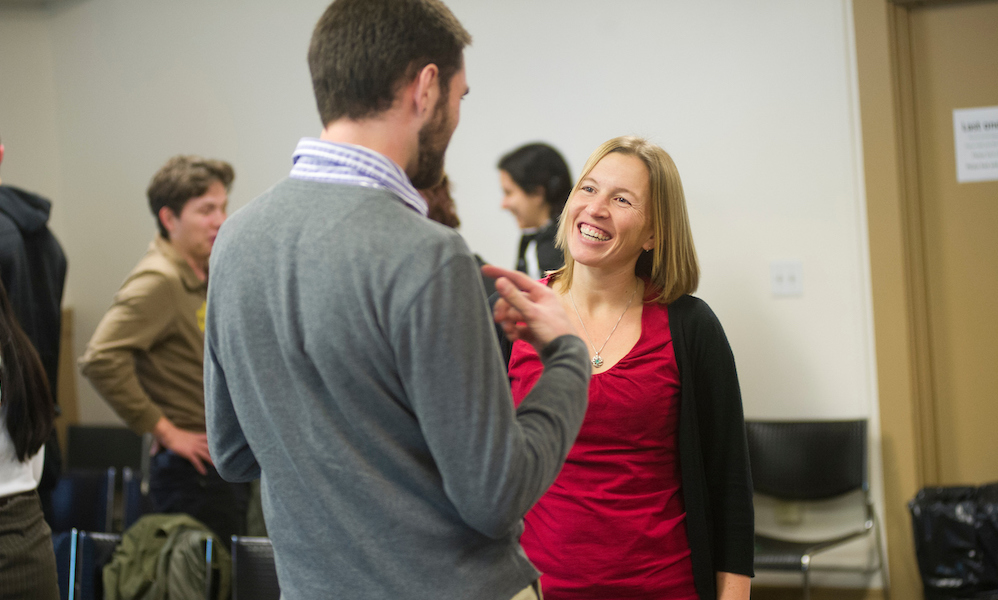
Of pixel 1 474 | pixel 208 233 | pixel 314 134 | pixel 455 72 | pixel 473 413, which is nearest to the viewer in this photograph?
pixel 473 413

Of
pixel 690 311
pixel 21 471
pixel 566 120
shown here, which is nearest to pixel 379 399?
pixel 690 311

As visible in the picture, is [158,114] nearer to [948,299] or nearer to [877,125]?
[877,125]

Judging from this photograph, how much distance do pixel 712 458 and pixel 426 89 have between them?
2.90 feet

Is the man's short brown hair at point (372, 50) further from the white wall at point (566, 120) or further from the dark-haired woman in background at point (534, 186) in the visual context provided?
the white wall at point (566, 120)

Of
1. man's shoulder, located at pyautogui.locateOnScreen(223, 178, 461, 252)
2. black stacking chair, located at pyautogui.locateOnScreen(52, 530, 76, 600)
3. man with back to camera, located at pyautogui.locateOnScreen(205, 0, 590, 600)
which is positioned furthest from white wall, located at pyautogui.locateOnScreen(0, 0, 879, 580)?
man's shoulder, located at pyautogui.locateOnScreen(223, 178, 461, 252)

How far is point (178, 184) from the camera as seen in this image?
2.70 m

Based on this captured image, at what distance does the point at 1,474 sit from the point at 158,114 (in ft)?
9.32

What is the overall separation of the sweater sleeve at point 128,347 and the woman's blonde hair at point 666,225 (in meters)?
1.61

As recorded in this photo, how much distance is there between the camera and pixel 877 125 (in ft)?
9.87

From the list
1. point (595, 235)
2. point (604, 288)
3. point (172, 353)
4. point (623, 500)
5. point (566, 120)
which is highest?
point (566, 120)

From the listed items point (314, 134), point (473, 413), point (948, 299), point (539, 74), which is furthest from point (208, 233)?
point (948, 299)

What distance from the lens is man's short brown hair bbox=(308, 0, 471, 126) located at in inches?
34.2

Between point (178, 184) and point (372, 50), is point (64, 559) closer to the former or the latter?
point (178, 184)

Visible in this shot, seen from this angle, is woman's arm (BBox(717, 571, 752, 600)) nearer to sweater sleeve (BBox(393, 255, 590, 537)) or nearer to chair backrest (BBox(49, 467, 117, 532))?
sweater sleeve (BBox(393, 255, 590, 537))
